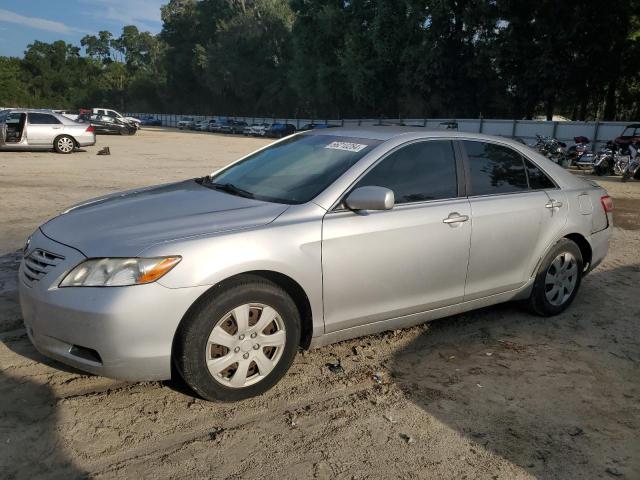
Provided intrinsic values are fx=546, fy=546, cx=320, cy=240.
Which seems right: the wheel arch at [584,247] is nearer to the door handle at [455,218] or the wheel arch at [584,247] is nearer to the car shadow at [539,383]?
the car shadow at [539,383]

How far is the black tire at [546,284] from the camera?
4538 mm

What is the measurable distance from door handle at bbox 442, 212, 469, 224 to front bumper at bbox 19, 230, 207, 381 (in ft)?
5.95

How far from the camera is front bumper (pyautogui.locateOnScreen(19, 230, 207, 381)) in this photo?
2.77 meters

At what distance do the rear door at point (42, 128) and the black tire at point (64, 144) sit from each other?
16 centimetres

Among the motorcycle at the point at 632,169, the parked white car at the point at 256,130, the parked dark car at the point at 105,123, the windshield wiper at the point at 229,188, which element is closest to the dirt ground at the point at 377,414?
the windshield wiper at the point at 229,188

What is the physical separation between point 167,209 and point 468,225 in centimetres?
209

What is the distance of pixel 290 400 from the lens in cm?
325

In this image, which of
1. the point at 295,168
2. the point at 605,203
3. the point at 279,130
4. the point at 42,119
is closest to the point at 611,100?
the point at 279,130

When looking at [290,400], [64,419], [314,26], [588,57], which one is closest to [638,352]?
[290,400]

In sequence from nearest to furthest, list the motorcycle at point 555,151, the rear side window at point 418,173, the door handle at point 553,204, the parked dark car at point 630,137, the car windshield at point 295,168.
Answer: the car windshield at point 295,168 < the rear side window at point 418,173 < the door handle at point 553,204 < the motorcycle at point 555,151 < the parked dark car at point 630,137

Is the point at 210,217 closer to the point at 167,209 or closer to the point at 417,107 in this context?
the point at 167,209

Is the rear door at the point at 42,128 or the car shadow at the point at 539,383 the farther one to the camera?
the rear door at the point at 42,128

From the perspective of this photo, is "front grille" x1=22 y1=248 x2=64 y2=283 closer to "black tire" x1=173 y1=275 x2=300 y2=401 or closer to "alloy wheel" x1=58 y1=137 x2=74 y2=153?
"black tire" x1=173 y1=275 x2=300 y2=401

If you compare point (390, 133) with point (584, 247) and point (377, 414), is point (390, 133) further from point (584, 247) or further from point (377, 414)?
point (584, 247)
